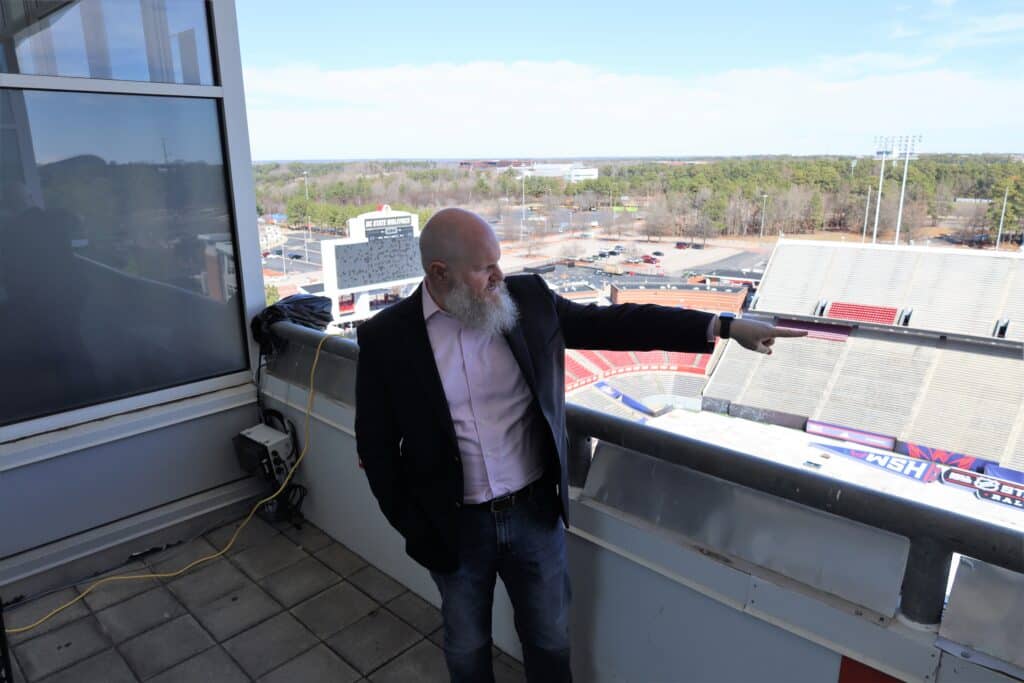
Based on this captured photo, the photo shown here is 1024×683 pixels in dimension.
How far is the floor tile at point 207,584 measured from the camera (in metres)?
2.18

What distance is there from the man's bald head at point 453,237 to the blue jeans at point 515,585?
1.75 ft

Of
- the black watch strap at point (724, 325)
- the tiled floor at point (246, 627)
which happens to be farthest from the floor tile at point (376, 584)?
the black watch strap at point (724, 325)

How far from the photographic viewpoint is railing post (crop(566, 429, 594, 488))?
4.94 ft

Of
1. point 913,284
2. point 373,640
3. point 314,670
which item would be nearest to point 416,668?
point 373,640

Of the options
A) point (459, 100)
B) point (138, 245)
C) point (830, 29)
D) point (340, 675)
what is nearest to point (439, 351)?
point (340, 675)

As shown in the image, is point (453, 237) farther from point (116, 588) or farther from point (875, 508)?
point (116, 588)

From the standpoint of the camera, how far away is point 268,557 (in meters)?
2.41

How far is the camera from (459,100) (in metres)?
28.8

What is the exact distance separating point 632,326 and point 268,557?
193 centimetres

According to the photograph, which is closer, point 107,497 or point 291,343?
point 107,497

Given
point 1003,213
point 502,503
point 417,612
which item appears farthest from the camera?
point 1003,213

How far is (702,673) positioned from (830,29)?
35353 mm

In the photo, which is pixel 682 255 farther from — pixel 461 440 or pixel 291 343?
pixel 461 440

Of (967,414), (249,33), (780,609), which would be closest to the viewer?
(780,609)
